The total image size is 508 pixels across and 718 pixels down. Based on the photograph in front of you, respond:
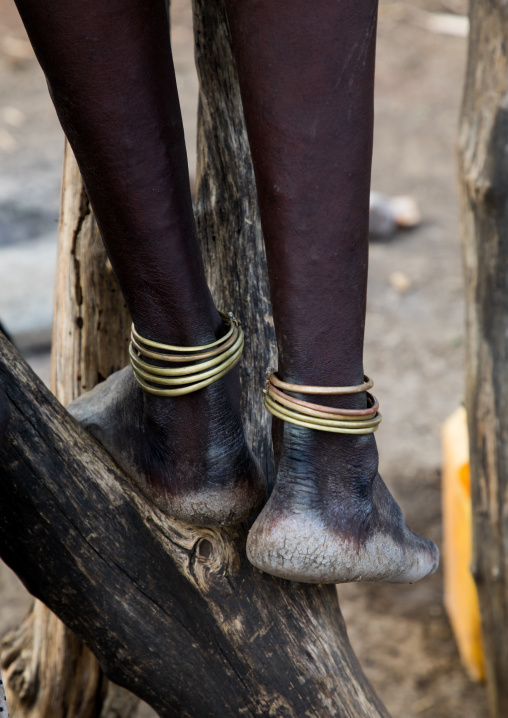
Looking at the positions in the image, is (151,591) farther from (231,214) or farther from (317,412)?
(231,214)

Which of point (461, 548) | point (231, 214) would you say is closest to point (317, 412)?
point (231, 214)

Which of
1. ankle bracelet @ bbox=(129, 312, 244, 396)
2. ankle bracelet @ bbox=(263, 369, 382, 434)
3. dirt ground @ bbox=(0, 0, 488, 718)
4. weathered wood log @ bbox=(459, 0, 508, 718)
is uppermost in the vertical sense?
ankle bracelet @ bbox=(129, 312, 244, 396)

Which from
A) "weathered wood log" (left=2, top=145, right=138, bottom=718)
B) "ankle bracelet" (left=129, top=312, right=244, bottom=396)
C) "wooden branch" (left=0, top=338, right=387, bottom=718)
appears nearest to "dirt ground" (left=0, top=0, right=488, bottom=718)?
"weathered wood log" (left=2, top=145, right=138, bottom=718)

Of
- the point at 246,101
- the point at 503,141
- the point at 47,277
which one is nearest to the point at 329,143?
the point at 246,101

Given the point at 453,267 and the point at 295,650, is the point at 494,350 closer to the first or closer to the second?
the point at 295,650

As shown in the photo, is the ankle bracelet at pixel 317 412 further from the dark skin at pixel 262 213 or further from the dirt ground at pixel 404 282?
the dirt ground at pixel 404 282

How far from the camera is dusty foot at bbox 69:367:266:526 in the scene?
0.87 metres

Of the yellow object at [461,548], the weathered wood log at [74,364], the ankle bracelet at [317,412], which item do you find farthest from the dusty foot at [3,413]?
the yellow object at [461,548]

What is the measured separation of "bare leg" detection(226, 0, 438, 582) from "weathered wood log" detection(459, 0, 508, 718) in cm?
84

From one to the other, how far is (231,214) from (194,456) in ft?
1.30

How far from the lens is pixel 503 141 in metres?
1.53

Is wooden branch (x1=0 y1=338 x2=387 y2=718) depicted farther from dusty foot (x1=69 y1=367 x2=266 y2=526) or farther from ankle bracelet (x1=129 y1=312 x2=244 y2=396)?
ankle bracelet (x1=129 y1=312 x2=244 y2=396)

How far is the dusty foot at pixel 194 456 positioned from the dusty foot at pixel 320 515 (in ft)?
0.19

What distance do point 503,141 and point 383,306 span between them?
7.96 ft
